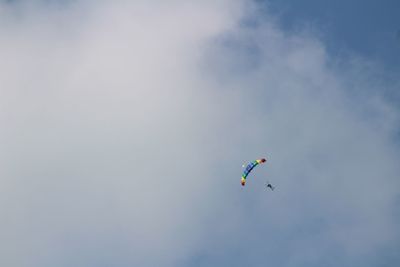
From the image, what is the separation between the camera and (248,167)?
272ft
